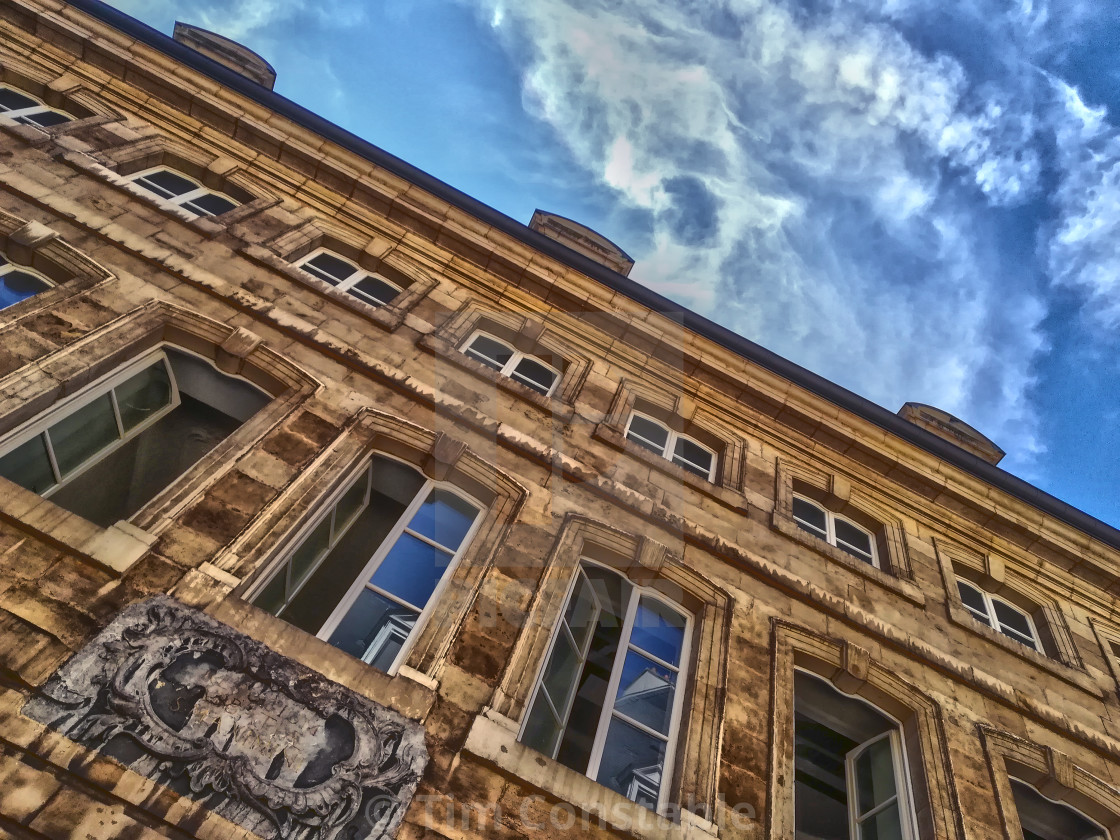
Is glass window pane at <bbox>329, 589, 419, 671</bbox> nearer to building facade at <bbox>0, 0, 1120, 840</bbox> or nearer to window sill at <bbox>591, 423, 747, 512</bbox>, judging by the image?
building facade at <bbox>0, 0, 1120, 840</bbox>

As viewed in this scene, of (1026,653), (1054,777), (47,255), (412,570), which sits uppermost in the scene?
(1026,653)

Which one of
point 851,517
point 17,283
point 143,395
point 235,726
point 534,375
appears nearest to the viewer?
point 235,726

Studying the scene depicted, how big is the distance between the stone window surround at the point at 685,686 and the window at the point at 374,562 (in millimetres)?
898

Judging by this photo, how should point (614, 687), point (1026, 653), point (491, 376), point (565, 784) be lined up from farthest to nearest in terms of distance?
point (491, 376)
point (1026, 653)
point (614, 687)
point (565, 784)

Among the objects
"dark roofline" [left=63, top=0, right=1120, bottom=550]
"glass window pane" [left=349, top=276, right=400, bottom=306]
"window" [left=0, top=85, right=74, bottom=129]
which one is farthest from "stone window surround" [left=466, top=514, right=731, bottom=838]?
"window" [left=0, top=85, right=74, bottom=129]

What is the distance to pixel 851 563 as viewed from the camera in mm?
8977

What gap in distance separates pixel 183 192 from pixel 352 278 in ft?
9.23

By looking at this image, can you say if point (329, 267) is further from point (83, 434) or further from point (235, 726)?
point (235, 726)

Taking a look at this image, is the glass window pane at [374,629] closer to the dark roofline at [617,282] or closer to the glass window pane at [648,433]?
the glass window pane at [648,433]

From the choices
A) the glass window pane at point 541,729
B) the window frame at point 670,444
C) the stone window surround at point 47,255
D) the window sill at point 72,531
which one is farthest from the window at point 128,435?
the window frame at point 670,444

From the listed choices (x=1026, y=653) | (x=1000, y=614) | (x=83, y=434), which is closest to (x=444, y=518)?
(x=83, y=434)

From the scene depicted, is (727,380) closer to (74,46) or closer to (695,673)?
(695,673)

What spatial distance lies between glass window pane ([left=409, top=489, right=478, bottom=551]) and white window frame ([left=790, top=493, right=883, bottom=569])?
14.6 feet

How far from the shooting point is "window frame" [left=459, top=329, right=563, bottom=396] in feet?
32.1
